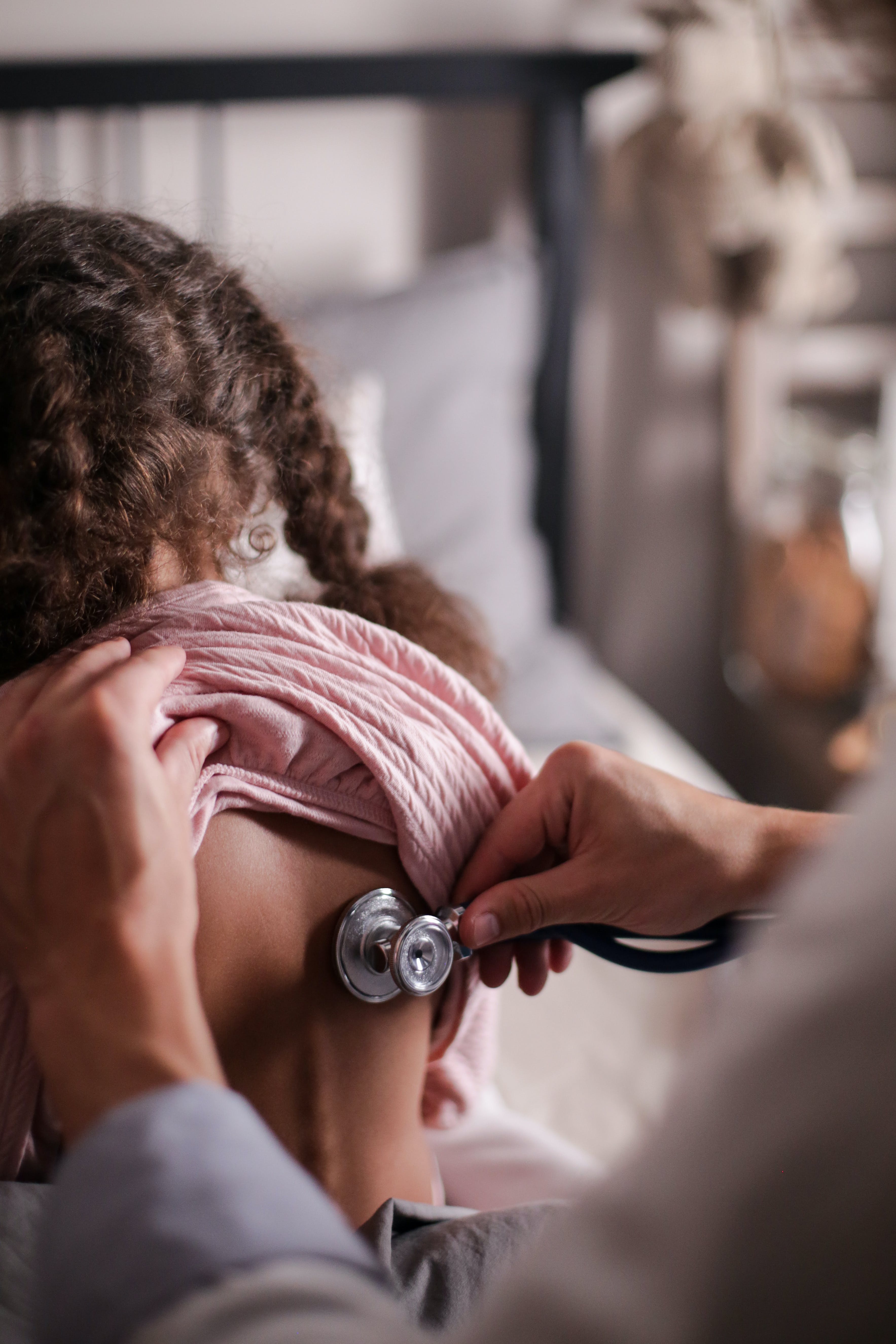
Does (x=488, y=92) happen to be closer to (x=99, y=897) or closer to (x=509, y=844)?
(x=509, y=844)

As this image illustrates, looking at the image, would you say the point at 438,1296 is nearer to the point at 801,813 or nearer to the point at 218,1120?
the point at 218,1120

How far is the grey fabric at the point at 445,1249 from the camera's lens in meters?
0.61

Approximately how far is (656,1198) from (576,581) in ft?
6.73

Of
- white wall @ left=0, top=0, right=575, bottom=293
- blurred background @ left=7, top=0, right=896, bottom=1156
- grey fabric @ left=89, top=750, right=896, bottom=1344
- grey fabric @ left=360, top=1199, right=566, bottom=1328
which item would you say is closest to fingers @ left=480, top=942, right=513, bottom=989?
grey fabric @ left=360, top=1199, right=566, bottom=1328

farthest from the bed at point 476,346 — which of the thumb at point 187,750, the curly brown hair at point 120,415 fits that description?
the thumb at point 187,750

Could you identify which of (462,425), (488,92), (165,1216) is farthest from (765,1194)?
(488,92)

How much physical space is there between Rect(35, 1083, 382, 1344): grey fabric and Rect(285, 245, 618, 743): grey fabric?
4.37ft

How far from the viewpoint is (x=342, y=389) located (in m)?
1.58

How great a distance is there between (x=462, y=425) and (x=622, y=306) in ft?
1.89

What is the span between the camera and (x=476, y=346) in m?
1.87

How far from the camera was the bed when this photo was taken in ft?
5.80

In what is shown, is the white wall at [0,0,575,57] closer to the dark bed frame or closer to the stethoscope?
the dark bed frame

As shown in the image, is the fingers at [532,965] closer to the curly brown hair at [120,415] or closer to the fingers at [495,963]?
the fingers at [495,963]

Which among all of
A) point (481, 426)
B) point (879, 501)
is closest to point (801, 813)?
point (481, 426)
